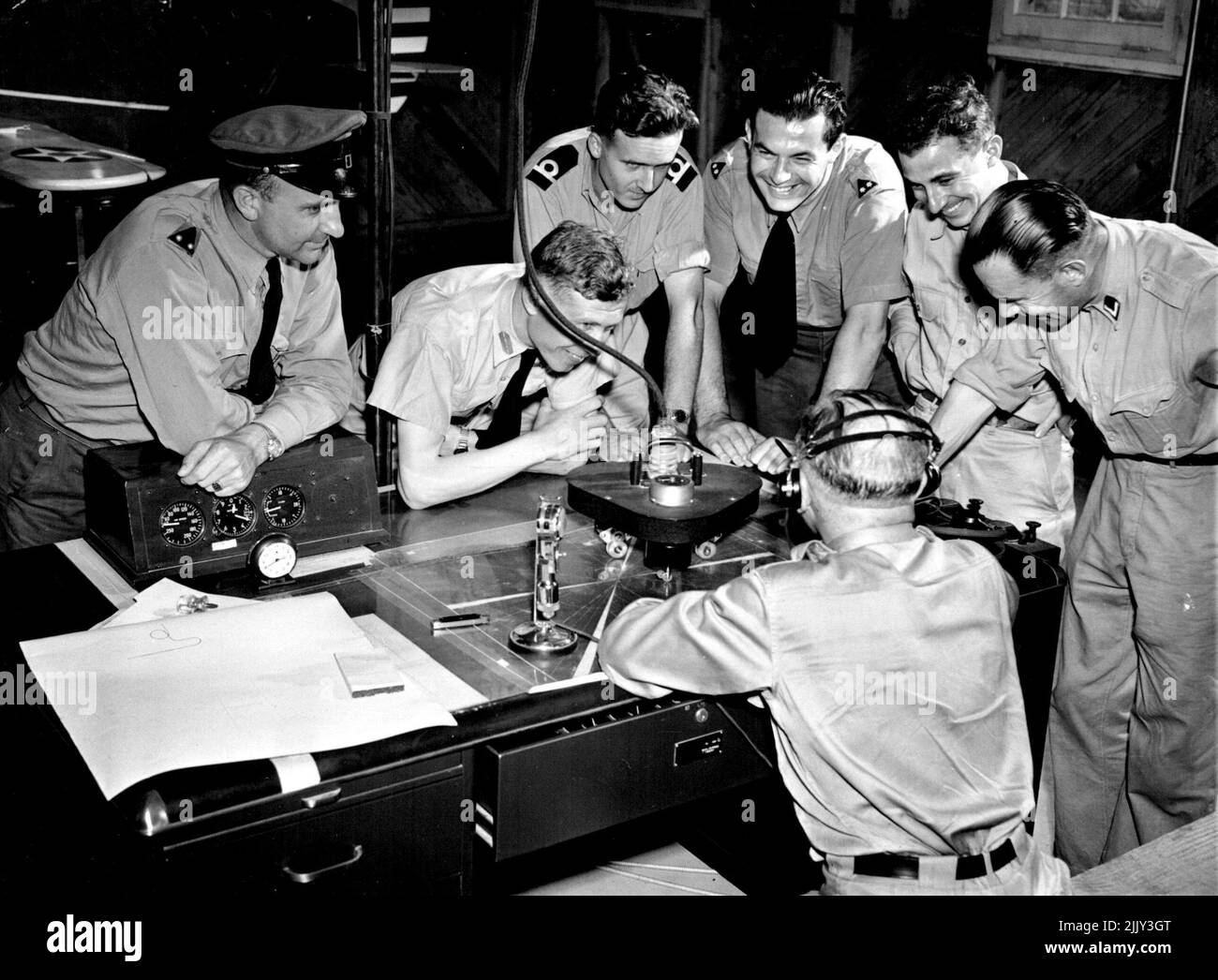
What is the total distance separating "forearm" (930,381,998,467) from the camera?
3051 mm

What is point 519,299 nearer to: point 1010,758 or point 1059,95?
point 1010,758

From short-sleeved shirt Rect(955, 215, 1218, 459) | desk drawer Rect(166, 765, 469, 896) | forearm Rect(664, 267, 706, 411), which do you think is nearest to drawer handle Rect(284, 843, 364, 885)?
desk drawer Rect(166, 765, 469, 896)

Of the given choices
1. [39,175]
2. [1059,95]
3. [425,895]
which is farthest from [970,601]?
[1059,95]

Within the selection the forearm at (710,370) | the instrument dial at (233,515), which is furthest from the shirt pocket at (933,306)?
the instrument dial at (233,515)

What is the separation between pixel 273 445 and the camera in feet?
8.18

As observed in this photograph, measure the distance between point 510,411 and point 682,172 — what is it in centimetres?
102

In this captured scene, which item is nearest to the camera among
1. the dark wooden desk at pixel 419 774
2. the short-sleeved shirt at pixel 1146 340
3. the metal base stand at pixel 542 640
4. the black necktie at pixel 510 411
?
the dark wooden desk at pixel 419 774

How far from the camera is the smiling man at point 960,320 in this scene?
3020 millimetres

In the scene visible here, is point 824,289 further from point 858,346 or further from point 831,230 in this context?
point 858,346

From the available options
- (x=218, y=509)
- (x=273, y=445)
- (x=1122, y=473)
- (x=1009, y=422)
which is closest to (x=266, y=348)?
(x=273, y=445)

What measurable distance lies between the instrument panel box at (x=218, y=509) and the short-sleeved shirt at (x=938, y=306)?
5.43ft

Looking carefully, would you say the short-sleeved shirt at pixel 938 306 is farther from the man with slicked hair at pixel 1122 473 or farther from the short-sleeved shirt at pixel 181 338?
the short-sleeved shirt at pixel 181 338

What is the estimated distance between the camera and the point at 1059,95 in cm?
504
